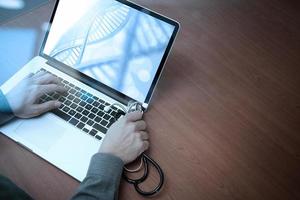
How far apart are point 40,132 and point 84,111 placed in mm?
119

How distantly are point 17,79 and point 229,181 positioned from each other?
630mm

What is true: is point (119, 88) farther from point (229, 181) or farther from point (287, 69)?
point (287, 69)

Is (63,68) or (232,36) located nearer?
(63,68)

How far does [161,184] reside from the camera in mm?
654

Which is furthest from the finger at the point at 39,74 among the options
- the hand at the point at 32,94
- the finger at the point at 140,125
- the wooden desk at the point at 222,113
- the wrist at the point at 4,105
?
the finger at the point at 140,125

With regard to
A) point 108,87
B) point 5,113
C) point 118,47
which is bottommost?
point 5,113

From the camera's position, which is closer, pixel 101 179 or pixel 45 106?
pixel 101 179

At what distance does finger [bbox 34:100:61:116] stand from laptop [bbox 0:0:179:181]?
1 cm

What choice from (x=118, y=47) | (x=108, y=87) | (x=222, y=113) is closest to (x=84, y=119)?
(x=108, y=87)

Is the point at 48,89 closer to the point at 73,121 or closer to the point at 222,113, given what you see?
the point at 73,121

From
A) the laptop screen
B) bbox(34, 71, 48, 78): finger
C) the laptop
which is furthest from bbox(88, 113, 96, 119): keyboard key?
bbox(34, 71, 48, 78): finger

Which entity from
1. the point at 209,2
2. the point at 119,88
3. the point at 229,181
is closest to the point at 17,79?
the point at 119,88

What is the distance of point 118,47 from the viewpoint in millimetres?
791

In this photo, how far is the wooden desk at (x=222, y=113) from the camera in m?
0.66
